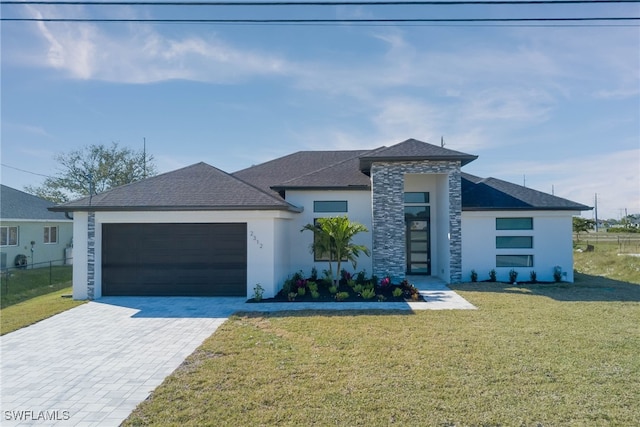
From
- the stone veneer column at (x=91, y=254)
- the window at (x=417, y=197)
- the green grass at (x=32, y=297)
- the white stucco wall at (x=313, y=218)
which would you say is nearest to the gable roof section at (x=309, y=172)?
the white stucco wall at (x=313, y=218)

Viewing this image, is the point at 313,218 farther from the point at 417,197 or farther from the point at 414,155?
the point at 417,197

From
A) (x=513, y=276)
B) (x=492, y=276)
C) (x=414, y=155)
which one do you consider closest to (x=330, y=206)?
(x=414, y=155)

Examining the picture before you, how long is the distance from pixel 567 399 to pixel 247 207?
27.5 feet

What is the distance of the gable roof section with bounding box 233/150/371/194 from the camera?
13734 mm

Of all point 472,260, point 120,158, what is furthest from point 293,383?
point 120,158

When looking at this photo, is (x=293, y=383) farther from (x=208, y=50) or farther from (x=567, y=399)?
(x=208, y=50)

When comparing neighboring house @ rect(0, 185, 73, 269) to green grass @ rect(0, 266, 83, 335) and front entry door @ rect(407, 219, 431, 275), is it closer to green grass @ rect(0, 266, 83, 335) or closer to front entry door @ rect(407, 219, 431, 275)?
green grass @ rect(0, 266, 83, 335)

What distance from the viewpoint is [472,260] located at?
44.3ft

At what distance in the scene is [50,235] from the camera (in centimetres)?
2125

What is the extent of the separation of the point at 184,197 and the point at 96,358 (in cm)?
574

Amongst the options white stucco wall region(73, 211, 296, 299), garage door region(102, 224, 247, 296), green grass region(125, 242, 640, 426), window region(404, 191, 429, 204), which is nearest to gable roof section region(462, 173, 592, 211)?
window region(404, 191, 429, 204)

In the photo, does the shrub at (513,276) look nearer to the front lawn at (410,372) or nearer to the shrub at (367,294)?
the front lawn at (410,372)

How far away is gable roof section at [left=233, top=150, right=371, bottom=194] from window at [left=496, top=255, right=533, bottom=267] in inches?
241

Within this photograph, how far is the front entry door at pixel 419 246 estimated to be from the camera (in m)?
14.7
